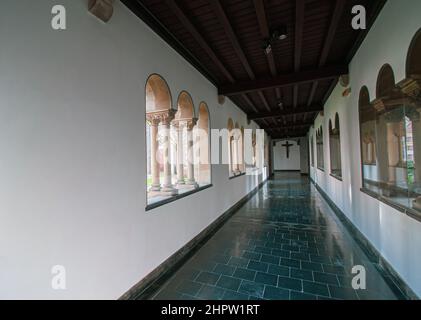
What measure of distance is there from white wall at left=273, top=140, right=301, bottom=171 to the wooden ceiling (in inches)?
583

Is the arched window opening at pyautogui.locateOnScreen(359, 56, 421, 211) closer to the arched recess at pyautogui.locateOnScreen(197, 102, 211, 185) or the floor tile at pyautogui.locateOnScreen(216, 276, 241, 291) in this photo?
the floor tile at pyautogui.locateOnScreen(216, 276, 241, 291)

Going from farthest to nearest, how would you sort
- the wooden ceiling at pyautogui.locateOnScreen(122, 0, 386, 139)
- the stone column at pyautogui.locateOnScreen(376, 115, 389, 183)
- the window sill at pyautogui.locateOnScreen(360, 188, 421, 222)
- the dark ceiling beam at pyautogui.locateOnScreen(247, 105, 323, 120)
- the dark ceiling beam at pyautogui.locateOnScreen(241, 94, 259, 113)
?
1. the dark ceiling beam at pyautogui.locateOnScreen(247, 105, 323, 120)
2. the dark ceiling beam at pyautogui.locateOnScreen(241, 94, 259, 113)
3. the stone column at pyautogui.locateOnScreen(376, 115, 389, 183)
4. the wooden ceiling at pyautogui.locateOnScreen(122, 0, 386, 139)
5. the window sill at pyautogui.locateOnScreen(360, 188, 421, 222)

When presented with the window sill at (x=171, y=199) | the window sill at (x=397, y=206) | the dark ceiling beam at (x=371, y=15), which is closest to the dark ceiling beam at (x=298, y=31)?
the dark ceiling beam at (x=371, y=15)

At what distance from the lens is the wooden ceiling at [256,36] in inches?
87.6

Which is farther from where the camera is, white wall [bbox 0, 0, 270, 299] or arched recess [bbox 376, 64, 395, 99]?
arched recess [bbox 376, 64, 395, 99]

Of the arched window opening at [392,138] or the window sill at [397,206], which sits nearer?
the window sill at [397,206]

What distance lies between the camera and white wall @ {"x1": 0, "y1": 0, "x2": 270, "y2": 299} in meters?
1.20

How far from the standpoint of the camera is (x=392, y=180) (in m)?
2.46

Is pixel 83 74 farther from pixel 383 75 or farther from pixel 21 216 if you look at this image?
pixel 383 75

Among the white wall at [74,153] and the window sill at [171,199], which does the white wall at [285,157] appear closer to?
the window sill at [171,199]

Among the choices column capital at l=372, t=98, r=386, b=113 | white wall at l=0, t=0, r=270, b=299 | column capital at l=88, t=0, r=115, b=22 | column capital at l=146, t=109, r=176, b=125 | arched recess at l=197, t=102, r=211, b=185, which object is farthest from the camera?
arched recess at l=197, t=102, r=211, b=185

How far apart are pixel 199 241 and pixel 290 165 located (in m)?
17.4

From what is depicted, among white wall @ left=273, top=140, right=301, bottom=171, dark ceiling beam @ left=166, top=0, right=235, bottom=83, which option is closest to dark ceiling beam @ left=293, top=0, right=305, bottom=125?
dark ceiling beam @ left=166, top=0, right=235, bottom=83

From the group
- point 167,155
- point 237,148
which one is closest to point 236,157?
point 237,148
